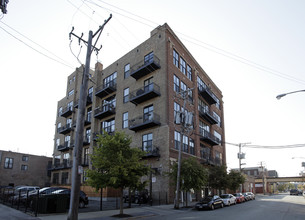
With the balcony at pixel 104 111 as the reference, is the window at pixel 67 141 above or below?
below

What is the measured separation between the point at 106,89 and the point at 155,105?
979cm

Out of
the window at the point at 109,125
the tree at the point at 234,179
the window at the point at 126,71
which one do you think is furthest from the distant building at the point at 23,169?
the tree at the point at 234,179

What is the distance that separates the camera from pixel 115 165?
53.5 feet

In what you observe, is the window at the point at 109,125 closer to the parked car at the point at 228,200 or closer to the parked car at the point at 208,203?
the parked car at the point at 228,200

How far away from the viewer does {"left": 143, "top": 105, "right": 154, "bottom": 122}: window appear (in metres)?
29.4

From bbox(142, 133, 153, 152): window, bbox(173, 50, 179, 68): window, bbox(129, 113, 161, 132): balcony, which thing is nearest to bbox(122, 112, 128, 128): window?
bbox(129, 113, 161, 132): balcony

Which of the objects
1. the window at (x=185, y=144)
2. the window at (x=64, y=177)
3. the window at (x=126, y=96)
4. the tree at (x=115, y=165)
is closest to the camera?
the tree at (x=115, y=165)

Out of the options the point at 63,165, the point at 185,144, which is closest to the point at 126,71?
the point at 185,144

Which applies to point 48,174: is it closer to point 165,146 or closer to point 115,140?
point 165,146

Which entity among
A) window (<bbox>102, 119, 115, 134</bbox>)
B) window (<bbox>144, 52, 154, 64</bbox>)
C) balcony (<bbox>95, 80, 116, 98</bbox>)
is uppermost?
window (<bbox>144, 52, 154, 64</bbox>)

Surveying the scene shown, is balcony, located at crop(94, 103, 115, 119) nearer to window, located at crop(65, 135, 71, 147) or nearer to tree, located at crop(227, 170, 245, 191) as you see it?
window, located at crop(65, 135, 71, 147)

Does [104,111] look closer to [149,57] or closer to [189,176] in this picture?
[149,57]

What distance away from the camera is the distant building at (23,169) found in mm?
50656

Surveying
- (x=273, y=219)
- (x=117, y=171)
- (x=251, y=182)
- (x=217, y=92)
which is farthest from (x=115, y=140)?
(x=251, y=182)
